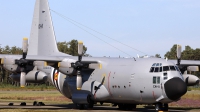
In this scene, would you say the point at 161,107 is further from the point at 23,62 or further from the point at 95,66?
the point at 23,62

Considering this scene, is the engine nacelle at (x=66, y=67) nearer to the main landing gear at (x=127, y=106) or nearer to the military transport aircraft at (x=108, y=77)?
the military transport aircraft at (x=108, y=77)

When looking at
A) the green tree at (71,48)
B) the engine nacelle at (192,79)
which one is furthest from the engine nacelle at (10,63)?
the green tree at (71,48)

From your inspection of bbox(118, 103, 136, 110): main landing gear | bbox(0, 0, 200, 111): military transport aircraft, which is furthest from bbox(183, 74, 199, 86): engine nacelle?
bbox(118, 103, 136, 110): main landing gear

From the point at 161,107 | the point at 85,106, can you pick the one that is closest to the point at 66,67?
the point at 85,106

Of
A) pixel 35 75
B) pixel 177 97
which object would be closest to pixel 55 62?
pixel 35 75

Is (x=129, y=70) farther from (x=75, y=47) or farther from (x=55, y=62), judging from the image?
(x=75, y=47)

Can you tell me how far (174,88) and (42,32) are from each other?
16.9m

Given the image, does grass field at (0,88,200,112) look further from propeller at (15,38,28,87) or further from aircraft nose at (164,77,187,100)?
aircraft nose at (164,77,187,100)

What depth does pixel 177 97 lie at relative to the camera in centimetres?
2520

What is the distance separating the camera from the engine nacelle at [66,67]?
30.4 metres

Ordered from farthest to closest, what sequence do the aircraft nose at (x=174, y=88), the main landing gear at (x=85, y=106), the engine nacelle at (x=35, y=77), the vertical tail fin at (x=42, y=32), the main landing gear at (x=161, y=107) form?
the vertical tail fin at (x=42, y=32) < the engine nacelle at (x=35, y=77) < the main landing gear at (x=85, y=106) < the main landing gear at (x=161, y=107) < the aircraft nose at (x=174, y=88)

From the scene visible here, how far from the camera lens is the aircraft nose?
24.8 metres

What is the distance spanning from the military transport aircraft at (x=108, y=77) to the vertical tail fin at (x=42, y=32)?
3.01 m

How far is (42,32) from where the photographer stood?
125 feet
